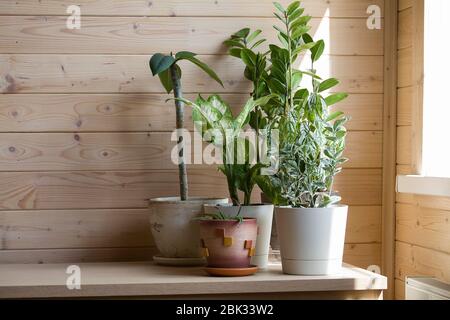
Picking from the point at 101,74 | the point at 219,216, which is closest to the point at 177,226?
the point at 219,216

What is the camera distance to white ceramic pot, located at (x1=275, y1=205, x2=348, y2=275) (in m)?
2.03

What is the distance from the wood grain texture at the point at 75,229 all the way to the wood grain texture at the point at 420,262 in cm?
79

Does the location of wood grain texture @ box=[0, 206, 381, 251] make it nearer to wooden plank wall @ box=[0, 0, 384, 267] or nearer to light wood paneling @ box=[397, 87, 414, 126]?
wooden plank wall @ box=[0, 0, 384, 267]

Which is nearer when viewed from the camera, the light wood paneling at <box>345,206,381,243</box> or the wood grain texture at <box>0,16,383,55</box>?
the wood grain texture at <box>0,16,383,55</box>

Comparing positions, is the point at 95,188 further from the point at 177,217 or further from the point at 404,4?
the point at 404,4

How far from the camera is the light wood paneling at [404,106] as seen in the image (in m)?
2.42

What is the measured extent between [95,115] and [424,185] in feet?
3.30

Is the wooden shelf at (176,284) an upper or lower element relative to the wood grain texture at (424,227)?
lower

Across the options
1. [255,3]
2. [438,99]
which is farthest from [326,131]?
[255,3]

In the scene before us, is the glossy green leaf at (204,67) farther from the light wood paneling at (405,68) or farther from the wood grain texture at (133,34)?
the light wood paneling at (405,68)

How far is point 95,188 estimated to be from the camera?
2387mm

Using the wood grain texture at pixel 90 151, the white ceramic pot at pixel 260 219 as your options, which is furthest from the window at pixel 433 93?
the wood grain texture at pixel 90 151

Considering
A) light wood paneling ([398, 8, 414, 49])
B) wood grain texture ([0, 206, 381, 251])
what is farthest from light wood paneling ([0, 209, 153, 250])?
light wood paneling ([398, 8, 414, 49])

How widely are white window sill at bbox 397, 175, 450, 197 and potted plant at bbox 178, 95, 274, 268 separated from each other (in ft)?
1.46
